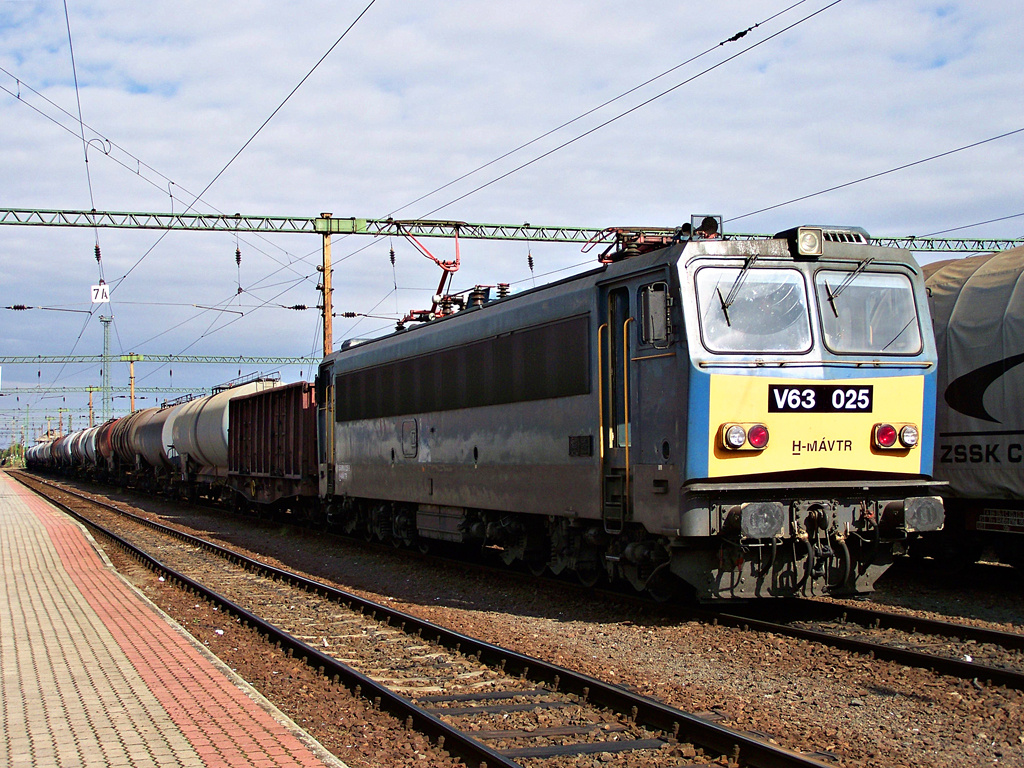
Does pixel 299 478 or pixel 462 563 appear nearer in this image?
pixel 462 563

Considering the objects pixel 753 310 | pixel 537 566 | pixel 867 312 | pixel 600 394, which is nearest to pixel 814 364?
pixel 753 310

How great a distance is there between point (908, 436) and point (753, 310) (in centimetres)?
194

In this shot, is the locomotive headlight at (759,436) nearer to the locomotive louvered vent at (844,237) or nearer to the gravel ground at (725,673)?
the gravel ground at (725,673)

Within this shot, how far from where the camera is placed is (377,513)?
56.7 ft

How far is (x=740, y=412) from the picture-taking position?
891cm

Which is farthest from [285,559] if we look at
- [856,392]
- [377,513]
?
[856,392]

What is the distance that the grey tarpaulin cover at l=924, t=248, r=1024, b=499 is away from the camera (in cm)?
1072

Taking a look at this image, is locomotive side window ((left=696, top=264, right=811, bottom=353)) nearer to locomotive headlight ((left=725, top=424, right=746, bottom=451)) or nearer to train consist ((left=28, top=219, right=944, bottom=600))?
train consist ((left=28, top=219, right=944, bottom=600))

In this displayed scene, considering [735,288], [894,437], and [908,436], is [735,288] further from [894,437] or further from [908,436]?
[908,436]

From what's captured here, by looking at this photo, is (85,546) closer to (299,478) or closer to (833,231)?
(299,478)

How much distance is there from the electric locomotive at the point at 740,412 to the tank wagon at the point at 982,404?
166 centimetres

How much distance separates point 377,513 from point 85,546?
6.50m

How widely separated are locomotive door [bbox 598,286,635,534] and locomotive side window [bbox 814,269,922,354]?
187cm

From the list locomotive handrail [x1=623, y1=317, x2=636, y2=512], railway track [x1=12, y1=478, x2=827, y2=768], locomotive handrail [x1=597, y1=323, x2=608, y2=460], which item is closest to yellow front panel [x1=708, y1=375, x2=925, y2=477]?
locomotive handrail [x1=623, y1=317, x2=636, y2=512]
